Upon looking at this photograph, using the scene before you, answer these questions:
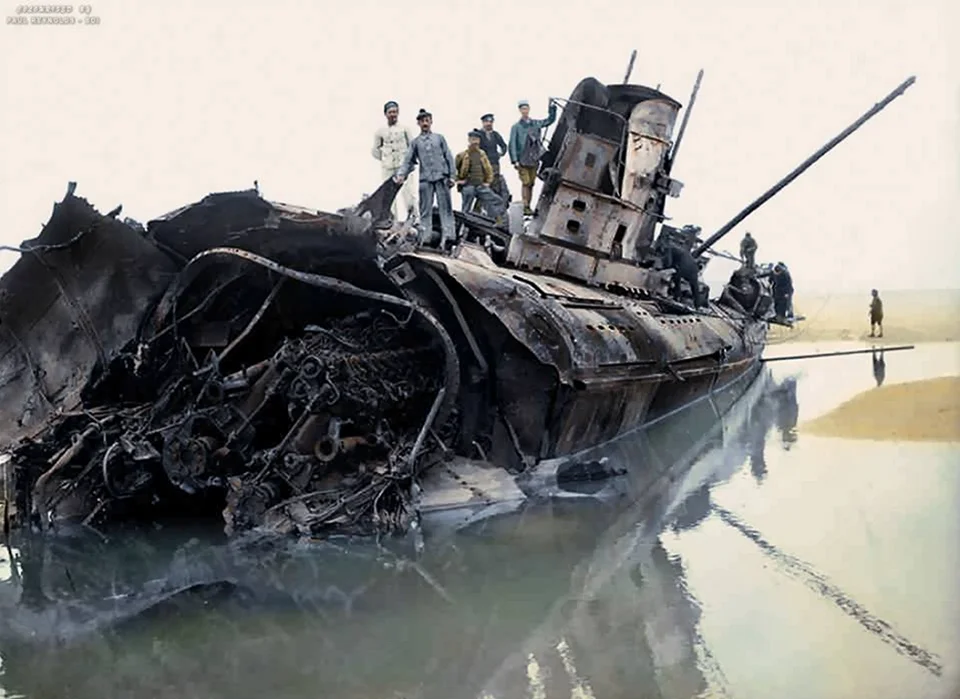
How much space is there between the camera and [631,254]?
41.8 ft

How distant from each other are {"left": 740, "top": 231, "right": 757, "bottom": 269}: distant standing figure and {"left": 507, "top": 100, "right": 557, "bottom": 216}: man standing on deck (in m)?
8.61

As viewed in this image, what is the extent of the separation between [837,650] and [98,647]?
→ 3658 mm

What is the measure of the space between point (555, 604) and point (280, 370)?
10.0 ft

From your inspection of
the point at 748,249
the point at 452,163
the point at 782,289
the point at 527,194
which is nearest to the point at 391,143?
the point at 452,163

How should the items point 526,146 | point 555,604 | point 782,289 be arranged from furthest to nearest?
point 782,289, point 526,146, point 555,604

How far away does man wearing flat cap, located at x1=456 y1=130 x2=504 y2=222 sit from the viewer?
11844mm

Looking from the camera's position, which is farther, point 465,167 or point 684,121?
point 684,121

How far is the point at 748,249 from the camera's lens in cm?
2072

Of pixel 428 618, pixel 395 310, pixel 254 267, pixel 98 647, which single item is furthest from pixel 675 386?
pixel 98 647

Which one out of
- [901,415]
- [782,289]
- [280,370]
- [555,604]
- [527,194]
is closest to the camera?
[555,604]

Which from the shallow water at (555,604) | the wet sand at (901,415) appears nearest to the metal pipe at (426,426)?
the shallow water at (555,604)

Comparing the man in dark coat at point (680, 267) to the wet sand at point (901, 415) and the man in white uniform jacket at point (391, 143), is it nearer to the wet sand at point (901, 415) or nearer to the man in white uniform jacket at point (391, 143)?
the wet sand at point (901, 415)

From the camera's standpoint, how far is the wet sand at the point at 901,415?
9.27 meters

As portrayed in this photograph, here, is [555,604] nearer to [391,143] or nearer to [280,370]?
[280,370]
